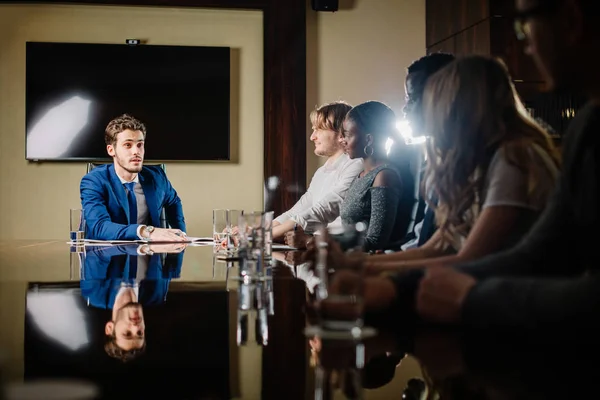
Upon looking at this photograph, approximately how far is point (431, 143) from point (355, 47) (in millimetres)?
3986

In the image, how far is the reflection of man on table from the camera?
896mm

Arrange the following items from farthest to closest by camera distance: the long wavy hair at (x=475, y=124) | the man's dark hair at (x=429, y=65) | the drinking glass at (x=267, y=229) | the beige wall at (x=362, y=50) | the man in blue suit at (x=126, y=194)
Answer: the beige wall at (x=362, y=50)
the man in blue suit at (x=126, y=194)
the man's dark hair at (x=429, y=65)
the drinking glass at (x=267, y=229)
the long wavy hair at (x=475, y=124)

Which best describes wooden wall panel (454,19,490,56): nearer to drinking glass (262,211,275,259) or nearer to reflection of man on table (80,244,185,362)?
reflection of man on table (80,244,185,362)

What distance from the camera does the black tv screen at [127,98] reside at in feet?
16.9

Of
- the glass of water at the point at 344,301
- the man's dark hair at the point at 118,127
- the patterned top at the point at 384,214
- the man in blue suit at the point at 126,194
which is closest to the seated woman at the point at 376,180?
the patterned top at the point at 384,214

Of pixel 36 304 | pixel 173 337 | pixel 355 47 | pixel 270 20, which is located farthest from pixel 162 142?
pixel 173 337

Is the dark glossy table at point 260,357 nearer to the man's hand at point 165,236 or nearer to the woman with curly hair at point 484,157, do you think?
the woman with curly hair at point 484,157

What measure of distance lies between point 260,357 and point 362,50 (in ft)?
15.9

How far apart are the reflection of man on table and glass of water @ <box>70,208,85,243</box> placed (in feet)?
1.95

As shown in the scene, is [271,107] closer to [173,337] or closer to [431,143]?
[431,143]

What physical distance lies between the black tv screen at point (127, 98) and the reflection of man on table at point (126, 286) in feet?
8.99

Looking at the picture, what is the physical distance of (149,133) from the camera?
526 centimetres

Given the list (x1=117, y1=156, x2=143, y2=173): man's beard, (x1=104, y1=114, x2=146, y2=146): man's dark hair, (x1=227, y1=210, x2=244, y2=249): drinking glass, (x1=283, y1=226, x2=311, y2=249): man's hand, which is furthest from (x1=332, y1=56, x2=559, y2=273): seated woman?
(x1=104, y1=114, x2=146, y2=146): man's dark hair

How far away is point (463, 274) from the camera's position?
104 centimetres
